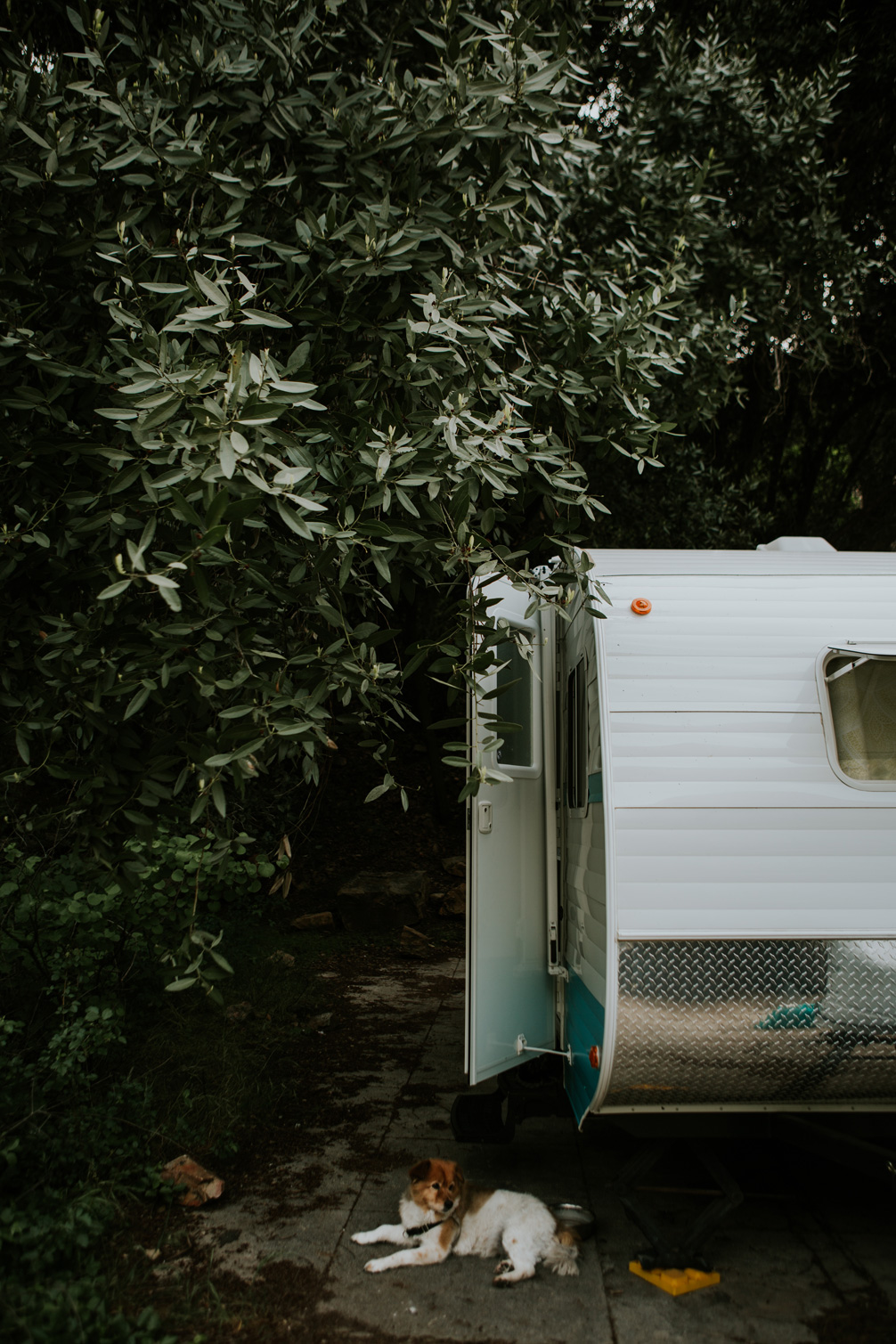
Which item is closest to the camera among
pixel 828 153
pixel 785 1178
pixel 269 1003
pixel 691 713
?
pixel 691 713

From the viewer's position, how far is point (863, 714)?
3561 millimetres

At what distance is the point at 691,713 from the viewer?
11.5ft

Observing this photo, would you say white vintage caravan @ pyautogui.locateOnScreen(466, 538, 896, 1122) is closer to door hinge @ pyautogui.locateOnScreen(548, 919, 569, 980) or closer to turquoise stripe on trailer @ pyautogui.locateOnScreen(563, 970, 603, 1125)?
turquoise stripe on trailer @ pyautogui.locateOnScreen(563, 970, 603, 1125)

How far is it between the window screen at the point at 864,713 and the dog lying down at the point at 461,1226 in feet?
6.84

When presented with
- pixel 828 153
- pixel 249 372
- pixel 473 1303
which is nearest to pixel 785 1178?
pixel 473 1303

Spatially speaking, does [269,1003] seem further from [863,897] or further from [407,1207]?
[863,897]

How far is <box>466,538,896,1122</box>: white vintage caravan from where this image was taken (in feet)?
10.7

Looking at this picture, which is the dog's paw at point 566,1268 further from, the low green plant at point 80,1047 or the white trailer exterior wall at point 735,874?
the low green plant at point 80,1047

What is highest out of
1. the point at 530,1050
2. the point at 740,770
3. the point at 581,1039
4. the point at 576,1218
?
the point at 740,770

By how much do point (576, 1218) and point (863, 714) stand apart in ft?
7.41

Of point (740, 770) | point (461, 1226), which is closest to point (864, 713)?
point (740, 770)

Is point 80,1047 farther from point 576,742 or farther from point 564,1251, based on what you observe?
point 576,742

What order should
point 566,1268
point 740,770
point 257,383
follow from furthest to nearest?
point 566,1268 < point 740,770 < point 257,383

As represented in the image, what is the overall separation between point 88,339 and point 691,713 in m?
2.75
